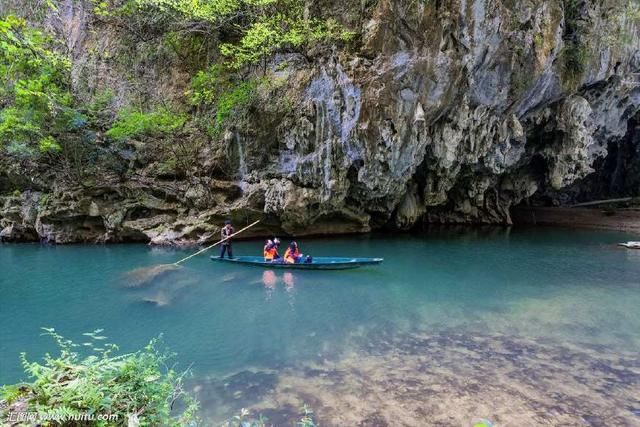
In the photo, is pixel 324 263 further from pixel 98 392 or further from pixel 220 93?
pixel 220 93

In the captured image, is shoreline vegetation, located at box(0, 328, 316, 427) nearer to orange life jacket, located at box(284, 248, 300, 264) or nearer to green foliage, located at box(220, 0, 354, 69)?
orange life jacket, located at box(284, 248, 300, 264)

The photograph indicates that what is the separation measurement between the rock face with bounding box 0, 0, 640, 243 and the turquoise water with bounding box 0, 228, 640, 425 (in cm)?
349

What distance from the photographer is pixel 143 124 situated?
18.6 m

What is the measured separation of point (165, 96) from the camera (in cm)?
2122

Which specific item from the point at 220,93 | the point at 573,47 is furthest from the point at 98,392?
the point at 573,47

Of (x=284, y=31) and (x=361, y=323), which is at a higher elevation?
(x=284, y=31)

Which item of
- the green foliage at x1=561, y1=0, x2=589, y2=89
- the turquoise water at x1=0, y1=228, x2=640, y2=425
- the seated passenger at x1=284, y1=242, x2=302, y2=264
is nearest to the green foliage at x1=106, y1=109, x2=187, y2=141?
the turquoise water at x1=0, y1=228, x2=640, y2=425

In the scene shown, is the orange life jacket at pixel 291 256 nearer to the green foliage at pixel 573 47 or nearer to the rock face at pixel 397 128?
the rock face at pixel 397 128

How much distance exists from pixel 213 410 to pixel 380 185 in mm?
14279

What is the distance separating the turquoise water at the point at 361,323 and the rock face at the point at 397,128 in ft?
11.4

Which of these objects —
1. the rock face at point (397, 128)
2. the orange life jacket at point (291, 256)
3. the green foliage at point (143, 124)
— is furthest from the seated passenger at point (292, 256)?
the green foliage at point (143, 124)

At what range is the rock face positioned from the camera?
15969 millimetres

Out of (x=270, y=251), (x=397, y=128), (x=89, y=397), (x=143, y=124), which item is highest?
(x=143, y=124)

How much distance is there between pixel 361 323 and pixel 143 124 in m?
14.6
